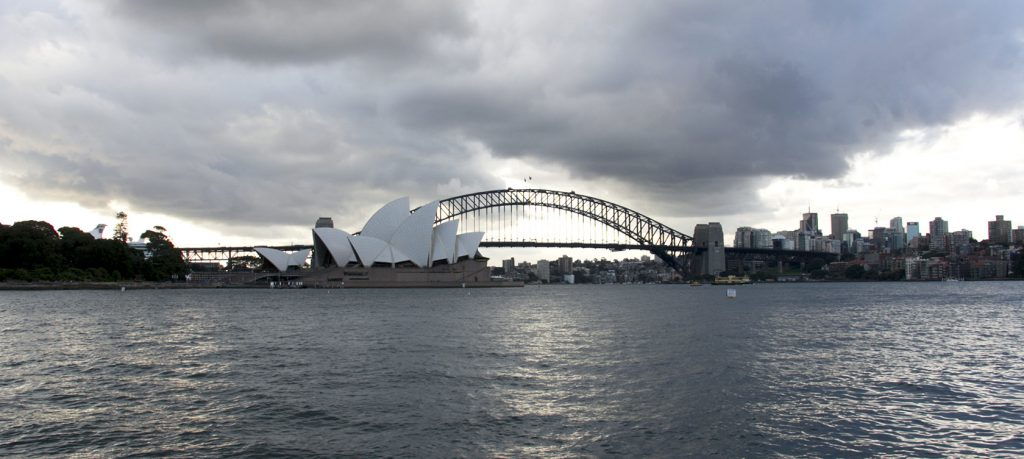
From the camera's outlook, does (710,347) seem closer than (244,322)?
Yes

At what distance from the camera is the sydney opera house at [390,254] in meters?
102

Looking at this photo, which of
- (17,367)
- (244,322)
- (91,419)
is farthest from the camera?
(244,322)

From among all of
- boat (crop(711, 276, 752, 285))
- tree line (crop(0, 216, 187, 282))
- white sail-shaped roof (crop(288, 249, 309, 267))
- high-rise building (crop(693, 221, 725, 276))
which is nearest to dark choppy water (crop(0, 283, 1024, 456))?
tree line (crop(0, 216, 187, 282))

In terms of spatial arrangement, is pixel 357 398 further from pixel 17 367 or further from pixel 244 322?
pixel 244 322

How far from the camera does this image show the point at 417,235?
4016 inches

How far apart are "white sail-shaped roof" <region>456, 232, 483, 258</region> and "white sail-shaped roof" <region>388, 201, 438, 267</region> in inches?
302

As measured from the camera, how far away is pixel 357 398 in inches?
566

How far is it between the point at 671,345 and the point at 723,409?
10.4 m

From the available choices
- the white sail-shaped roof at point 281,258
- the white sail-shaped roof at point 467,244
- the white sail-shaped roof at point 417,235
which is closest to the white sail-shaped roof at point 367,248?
the white sail-shaped roof at point 417,235

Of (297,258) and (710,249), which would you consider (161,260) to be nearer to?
(297,258)

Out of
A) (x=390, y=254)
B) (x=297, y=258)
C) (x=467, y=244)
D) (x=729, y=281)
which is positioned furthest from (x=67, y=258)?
(x=729, y=281)

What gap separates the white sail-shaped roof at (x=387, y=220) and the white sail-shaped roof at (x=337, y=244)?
3.03 m

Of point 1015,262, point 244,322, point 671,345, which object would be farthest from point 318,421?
point 1015,262

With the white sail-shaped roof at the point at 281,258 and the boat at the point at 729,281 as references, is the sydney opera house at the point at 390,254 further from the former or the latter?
the boat at the point at 729,281
